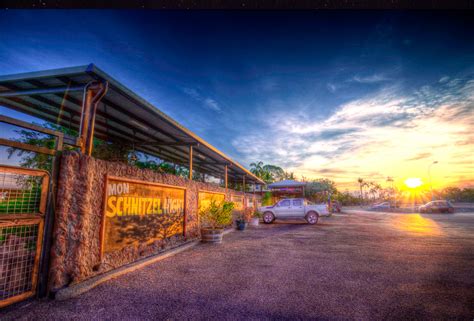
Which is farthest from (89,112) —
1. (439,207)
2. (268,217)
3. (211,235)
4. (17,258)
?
(439,207)

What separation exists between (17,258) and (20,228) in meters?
0.40

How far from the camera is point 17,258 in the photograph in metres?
2.92

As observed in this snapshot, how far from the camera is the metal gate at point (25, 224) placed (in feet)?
9.20

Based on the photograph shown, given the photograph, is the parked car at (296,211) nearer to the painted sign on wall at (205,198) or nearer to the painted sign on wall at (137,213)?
the painted sign on wall at (205,198)

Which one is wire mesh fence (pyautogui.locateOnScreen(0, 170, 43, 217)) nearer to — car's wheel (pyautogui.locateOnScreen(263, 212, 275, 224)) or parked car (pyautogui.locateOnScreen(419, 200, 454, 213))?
car's wheel (pyautogui.locateOnScreen(263, 212, 275, 224))

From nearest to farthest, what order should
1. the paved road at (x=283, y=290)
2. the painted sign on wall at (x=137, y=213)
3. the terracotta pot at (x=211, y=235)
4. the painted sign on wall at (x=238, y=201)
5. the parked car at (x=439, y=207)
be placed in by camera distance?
the paved road at (x=283, y=290) → the painted sign on wall at (x=137, y=213) → the terracotta pot at (x=211, y=235) → the painted sign on wall at (x=238, y=201) → the parked car at (x=439, y=207)

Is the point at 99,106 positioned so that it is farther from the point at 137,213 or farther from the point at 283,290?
the point at 283,290

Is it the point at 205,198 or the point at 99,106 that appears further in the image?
the point at 205,198

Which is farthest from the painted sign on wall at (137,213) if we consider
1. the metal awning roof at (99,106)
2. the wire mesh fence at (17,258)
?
the metal awning roof at (99,106)

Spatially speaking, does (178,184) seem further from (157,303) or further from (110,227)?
(157,303)

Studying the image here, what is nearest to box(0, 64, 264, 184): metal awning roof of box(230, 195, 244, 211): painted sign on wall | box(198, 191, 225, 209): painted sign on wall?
box(198, 191, 225, 209): painted sign on wall

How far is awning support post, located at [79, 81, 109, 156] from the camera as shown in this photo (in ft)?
13.5

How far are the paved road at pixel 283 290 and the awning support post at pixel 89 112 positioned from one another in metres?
2.58

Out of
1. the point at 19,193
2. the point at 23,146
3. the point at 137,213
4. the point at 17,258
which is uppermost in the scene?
the point at 23,146
